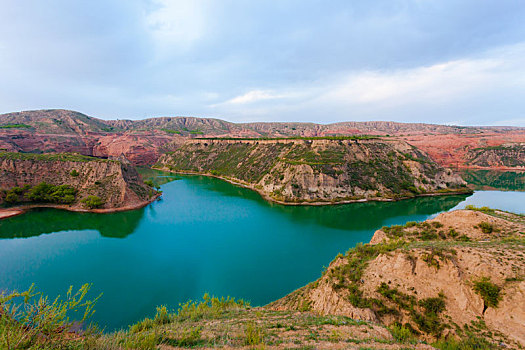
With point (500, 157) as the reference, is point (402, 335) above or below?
below

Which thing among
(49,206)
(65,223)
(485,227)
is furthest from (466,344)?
(49,206)

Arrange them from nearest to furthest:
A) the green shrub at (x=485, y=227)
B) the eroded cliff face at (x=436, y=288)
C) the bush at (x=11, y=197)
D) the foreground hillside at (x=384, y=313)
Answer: the foreground hillside at (x=384, y=313)
the eroded cliff face at (x=436, y=288)
the green shrub at (x=485, y=227)
the bush at (x=11, y=197)

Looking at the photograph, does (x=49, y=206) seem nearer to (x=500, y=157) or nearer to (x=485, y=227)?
(x=485, y=227)

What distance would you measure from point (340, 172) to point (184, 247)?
39203 mm

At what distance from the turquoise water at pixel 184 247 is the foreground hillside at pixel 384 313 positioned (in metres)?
5.91

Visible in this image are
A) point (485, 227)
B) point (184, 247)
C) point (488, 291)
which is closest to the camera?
point (488, 291)

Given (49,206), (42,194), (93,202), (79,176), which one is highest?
(79,176)

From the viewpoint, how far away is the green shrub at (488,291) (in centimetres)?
1110

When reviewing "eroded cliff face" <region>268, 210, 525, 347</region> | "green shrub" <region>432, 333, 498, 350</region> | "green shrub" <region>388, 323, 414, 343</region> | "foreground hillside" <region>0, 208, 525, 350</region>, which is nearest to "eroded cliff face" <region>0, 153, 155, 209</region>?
"foreground hillside" <region>0, 208, 525, 350</region>

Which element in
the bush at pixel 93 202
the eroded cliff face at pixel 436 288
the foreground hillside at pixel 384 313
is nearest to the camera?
the foreground hillside at pixel 384 313

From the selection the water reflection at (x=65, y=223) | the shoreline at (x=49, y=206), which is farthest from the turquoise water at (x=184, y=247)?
the shoreline at (x=49, y=206)

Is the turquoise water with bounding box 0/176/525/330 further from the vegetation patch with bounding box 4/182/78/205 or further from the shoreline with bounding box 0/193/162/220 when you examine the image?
the vegetation patch with bounding box 4/182/78/205

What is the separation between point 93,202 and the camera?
42469mm

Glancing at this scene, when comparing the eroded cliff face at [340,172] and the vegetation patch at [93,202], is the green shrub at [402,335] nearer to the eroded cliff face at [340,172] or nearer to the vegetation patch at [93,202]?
the eroded cliff face at [340,172]
